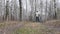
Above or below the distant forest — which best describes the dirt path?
below

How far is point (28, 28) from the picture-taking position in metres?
3.70

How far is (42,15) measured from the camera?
4402 millimetres

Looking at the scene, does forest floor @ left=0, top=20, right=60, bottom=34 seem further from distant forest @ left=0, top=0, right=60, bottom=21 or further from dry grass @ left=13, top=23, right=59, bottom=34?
distant forest @ left=0, top=0, right=60, bottom=21

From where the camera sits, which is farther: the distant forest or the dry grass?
the distant forest

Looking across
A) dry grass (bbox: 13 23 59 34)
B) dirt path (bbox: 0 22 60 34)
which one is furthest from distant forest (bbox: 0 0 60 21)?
dry grass (bbox: 13 23 59 34)

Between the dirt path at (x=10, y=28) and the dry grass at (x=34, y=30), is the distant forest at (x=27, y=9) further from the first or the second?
the dry grass at (x=34, y=30)

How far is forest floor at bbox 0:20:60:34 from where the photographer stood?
11.8 ft

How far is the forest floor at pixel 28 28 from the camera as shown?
3594 mm

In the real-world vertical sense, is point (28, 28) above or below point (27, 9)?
below

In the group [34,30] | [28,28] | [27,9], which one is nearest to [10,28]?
[28,28]

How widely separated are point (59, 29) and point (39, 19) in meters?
0.72

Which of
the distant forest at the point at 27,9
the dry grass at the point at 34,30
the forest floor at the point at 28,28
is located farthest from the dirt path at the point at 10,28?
the distant forest at the point at 27,9

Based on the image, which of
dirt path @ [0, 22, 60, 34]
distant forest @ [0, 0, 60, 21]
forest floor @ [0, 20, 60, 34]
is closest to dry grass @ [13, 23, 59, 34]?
forest floor @ [0, 20, 60, 34]

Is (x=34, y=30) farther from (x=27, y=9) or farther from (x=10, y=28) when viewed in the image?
(x=27, y=9)
